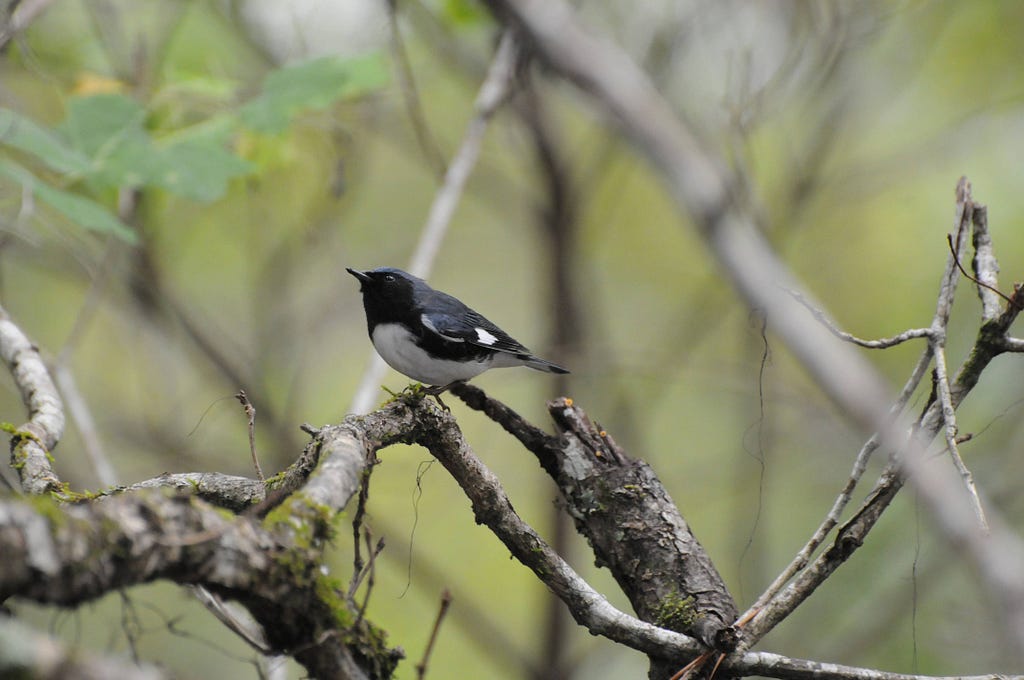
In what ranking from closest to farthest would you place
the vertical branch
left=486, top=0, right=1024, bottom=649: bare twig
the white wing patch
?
left=486, top=0, right=1024, bottom=649: bare twig, the white wing patch, the vertical branch

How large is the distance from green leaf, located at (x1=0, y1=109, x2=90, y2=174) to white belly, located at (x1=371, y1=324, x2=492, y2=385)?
1.64m

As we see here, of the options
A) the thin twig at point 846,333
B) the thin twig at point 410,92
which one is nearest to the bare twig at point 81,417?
the thin twig at point 410,92

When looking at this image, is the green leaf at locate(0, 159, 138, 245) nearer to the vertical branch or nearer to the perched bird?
the perched bird

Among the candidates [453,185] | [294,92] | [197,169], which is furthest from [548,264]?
[197,169]

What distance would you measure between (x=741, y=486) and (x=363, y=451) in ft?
19.7

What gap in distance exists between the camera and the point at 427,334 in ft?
15.0

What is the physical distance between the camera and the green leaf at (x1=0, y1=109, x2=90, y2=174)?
10.4 feet

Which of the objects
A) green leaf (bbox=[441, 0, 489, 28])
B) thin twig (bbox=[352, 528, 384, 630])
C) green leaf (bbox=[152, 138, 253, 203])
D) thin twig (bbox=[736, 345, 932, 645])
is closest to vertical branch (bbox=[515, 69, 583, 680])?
green leaf (bbox=[441, 0, 489, 28])

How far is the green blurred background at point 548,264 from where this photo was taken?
20.2 feet

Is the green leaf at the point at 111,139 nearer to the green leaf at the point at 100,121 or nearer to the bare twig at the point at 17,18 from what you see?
the green leaf at the point at 100,121

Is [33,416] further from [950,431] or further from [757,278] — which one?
[950,431]

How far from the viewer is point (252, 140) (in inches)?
219

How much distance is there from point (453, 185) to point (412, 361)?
1.06 m

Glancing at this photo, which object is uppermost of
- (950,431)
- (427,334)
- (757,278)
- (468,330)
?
(468,330)
